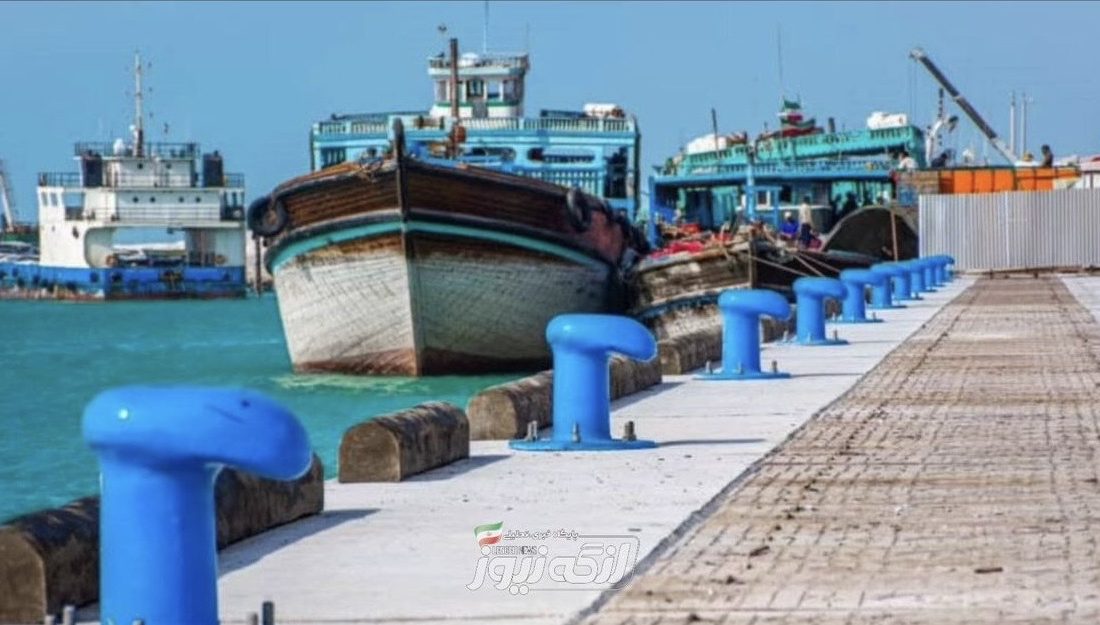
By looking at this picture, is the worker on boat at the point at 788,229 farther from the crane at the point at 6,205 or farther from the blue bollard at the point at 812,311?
the crane at the point at 6,205

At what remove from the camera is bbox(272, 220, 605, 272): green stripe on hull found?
34125 millimetres

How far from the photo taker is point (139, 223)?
Result: 98.5 metres

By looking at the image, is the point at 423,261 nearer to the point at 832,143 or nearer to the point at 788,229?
the point at 788,229

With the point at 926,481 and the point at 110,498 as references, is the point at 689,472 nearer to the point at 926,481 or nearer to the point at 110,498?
the point at 926,481

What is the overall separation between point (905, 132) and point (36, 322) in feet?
97.7

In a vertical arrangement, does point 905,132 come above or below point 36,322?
above

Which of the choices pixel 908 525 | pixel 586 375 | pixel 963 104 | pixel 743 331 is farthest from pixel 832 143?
pixel 908 525

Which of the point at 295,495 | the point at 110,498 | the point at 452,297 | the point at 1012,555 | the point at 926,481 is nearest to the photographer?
the point at 110,498

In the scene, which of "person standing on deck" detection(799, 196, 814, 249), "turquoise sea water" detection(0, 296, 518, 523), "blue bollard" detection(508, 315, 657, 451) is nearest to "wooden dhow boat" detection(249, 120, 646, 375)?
"turquoise sea water" detection(0, 296, 518, 523)

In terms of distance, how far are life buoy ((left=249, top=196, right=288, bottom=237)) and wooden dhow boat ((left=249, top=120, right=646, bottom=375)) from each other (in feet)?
0.07

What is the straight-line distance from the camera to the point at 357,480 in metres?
11.8

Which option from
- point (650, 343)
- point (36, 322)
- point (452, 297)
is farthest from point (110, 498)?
point (36, 322)

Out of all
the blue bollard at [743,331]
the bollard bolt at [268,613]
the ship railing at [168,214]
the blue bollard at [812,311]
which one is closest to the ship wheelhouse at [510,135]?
the blue bollard at [812,311]

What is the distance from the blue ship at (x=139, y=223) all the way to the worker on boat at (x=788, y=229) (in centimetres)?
3497
